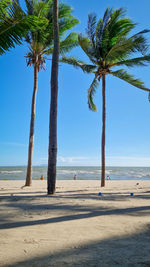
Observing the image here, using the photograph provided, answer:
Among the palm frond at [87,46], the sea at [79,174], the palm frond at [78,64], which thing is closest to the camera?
the palm frond at [87,46]

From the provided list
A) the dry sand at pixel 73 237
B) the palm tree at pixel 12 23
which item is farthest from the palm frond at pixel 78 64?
the dry sand at pixel 73 237

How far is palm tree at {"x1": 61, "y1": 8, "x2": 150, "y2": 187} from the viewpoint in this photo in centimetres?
1166

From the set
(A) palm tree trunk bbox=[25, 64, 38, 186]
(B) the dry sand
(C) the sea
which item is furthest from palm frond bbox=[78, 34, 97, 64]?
(C) the sea

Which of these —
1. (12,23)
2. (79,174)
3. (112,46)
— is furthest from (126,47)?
(79,174)

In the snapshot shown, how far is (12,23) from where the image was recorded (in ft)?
22.0

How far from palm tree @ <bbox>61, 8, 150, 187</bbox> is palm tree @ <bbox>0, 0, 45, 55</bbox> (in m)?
6.37

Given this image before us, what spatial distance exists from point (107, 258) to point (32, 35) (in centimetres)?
1226

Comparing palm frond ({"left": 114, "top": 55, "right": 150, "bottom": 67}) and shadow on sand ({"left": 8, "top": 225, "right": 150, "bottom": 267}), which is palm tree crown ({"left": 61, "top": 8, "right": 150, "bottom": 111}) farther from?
shadow on sand ({"left": 8, "top": 225, "right": 150, "bottom": 267})

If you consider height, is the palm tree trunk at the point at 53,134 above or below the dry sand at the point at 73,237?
above

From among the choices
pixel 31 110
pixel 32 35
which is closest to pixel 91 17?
pixel 32 35

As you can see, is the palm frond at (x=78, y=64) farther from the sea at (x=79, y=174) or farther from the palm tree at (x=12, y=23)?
the sea at (x=79, y=174)

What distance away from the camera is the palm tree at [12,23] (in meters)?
6.43

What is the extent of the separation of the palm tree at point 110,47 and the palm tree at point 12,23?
637cm

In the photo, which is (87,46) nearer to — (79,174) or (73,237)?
(73,237)
